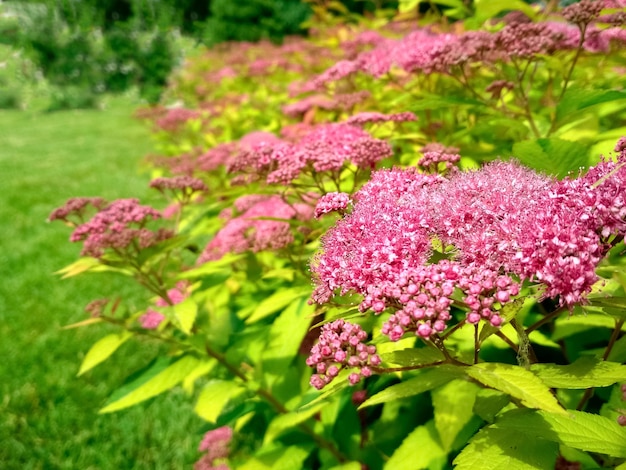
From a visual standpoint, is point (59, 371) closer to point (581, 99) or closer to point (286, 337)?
point (286, 337)

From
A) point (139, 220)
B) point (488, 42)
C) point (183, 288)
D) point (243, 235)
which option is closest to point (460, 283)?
point (488, 42)

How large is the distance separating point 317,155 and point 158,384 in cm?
101

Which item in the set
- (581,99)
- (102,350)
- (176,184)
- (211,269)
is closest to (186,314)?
(211,269)

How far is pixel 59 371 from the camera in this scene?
3.63m

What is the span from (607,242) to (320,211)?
555 mm

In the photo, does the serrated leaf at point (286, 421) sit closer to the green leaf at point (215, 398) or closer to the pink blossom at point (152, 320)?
the green leaf at point (215, 398)

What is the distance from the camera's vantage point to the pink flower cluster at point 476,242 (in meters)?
0.85

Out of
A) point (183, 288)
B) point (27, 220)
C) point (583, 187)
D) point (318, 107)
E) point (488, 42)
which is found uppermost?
point (488, 42)

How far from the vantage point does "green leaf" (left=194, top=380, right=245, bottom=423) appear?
6.05ft

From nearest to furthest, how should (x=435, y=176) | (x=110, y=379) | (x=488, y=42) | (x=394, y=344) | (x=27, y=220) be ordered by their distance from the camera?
(x=435, y=176) < (x=394, y=344) < (x=488, y=42) < (x=110, y=379) < (x=27, y=220)

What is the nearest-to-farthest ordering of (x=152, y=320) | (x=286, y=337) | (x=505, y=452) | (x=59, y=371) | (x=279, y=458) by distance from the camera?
(x=505, y=452) → (x=286, y=337) → (x=279, y=458) → (x=152, y=320) → (x=59, y=371)

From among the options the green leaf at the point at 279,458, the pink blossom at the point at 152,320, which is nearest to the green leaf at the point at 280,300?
the green leaf at the point at 279,458

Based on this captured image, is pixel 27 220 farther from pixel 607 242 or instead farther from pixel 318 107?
pixel 607 242

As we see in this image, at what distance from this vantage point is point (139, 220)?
2094 mm
